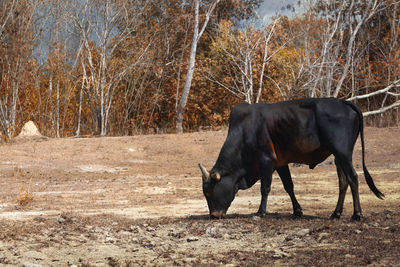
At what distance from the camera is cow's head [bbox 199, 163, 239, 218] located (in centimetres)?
834

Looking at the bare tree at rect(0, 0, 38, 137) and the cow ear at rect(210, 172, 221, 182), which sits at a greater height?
the bare tree at rect(0, 0, 38, 137)

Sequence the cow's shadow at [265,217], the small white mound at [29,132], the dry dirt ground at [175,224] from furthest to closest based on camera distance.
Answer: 1. the small white mound at [29,132]
2. the cow's shadow at [265,217]
3. the dry dirt ground at [175,224]

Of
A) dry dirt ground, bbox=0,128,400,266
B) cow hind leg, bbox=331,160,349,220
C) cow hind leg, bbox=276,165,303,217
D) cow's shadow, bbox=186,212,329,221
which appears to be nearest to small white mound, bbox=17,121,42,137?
dry dirt ground, bbox=0,128,400,266

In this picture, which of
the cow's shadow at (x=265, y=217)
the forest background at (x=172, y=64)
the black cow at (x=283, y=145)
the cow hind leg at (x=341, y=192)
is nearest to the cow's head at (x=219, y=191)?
the black cow at (x=283, y=145)

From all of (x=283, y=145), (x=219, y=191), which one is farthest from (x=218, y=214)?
(x=283, y=145)

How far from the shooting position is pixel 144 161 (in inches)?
848

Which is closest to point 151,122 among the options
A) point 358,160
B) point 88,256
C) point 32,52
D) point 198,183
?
point 32,52

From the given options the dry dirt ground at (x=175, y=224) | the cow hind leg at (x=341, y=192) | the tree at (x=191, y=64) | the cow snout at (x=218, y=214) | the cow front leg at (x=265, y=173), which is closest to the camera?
the dry dirt ground at (x=175, y=224)

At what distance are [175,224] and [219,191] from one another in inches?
32.8

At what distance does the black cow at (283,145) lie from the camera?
302 inches

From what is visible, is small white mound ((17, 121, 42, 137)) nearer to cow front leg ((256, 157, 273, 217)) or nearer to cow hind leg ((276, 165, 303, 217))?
cow hind leg ((276, 165, 303, 217))

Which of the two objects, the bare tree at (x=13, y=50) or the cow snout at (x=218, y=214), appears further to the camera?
the bare tree at (x=13, y=50)

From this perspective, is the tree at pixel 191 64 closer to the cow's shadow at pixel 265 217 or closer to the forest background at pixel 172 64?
the forest background at pixel 172 64

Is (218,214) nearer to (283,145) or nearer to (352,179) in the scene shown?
(283,145)
